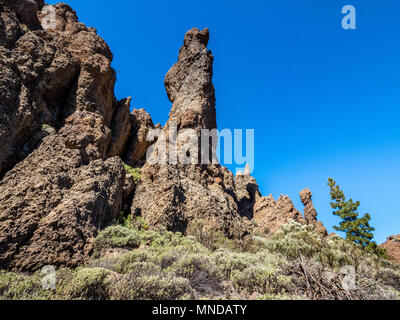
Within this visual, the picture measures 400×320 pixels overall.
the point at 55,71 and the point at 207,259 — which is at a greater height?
the point at 55,71

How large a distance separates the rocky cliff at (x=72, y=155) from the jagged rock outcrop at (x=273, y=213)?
1080 centimetres

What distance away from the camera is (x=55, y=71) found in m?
10.3

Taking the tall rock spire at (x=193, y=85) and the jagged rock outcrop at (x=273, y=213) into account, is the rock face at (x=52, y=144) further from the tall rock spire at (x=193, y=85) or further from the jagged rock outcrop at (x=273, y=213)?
the jagged rock outcrop at (x=273, y=213)

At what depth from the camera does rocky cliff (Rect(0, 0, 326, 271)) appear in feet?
20.9

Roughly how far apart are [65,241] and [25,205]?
174 centimetres

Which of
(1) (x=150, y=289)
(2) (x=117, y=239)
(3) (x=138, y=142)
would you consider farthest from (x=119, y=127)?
(1) (x=150, y=289)

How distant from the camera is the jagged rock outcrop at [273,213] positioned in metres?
21.9

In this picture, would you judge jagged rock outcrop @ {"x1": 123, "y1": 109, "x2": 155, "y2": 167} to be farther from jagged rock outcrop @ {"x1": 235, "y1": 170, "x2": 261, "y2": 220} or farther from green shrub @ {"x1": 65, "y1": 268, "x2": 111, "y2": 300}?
jagged rock outcrop @ {"x1": 235, "y1": 170, "x2": 261, "y2": 220}

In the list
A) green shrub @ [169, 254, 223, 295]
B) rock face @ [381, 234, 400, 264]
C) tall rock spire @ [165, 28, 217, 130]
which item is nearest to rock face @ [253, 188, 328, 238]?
rock face @ [381, 234, 400, 264]

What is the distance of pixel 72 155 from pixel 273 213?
69.3 feet

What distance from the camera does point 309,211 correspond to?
3191cm

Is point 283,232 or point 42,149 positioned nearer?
point 42,149
